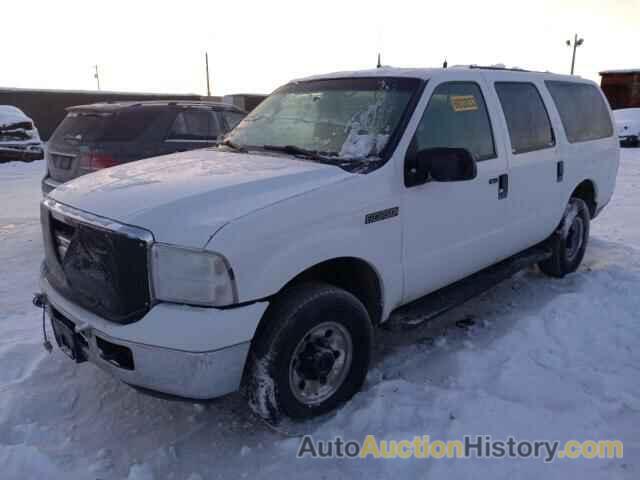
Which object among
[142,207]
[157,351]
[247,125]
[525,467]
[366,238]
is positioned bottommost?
[525,467]

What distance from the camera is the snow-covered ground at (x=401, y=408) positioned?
2.62m

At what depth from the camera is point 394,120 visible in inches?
128

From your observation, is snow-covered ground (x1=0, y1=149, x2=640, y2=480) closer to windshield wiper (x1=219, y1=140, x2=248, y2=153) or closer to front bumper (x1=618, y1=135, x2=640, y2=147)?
windshield wiper (x1=219, y1=140, x2=248, y2=153)

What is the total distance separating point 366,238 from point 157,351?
1.25 metres

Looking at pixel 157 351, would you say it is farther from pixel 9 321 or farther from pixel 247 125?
pixel 9 321

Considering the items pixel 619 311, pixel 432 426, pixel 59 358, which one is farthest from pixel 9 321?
pixel 619 311

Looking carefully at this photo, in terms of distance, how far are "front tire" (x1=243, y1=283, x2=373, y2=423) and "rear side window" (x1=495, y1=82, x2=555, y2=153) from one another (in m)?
2.07

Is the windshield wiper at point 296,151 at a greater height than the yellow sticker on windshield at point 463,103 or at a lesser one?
lesser

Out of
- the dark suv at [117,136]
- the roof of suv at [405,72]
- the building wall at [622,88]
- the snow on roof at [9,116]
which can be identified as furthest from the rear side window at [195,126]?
the building wall at [622,88]

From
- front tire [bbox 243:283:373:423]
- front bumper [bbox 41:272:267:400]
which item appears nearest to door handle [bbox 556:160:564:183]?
front tire [bbox 243:283:373:423]

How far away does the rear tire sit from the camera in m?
5.03

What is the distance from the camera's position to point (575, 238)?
5320 millimetres

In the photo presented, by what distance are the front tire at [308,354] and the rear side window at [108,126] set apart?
4154 mm

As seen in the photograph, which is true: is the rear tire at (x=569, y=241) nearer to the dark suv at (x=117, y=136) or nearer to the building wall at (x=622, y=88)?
the dark suv at (x=117, y=136)
